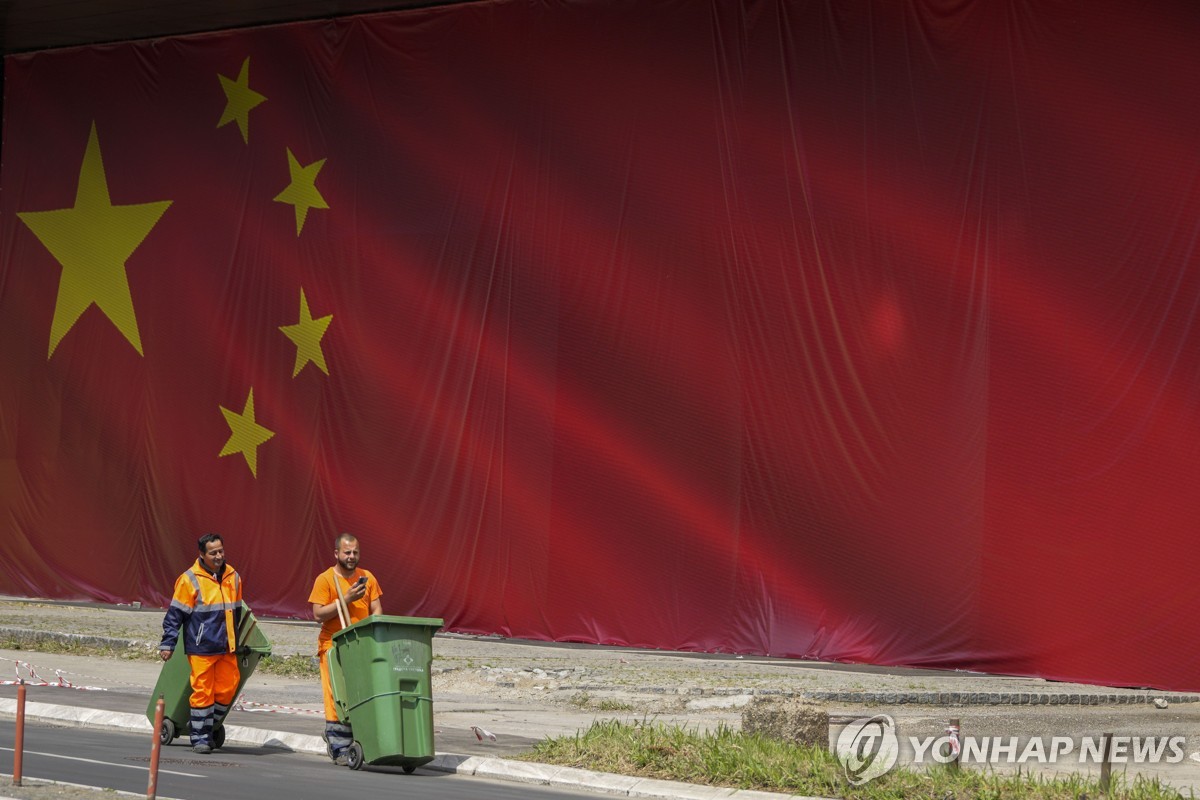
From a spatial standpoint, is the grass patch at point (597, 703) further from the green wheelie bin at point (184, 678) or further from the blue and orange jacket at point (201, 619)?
the blue and orange jacket at point (201, 619)

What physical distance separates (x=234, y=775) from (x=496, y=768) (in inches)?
60.5

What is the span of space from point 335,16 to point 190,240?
154 inches

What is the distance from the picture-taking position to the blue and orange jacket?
11.4 meters

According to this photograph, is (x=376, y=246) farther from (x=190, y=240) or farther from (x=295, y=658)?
(x=295, y=658)

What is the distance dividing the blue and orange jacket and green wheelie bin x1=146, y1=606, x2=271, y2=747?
0.28 ft

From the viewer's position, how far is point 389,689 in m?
10.5

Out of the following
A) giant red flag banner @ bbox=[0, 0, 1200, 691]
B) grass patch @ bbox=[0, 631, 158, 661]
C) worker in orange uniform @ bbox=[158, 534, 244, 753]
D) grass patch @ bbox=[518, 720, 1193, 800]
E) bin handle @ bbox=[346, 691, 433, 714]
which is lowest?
grass patch @ bbox=[518, 720, 1193, 800]

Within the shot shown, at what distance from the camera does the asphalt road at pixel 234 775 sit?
950 centimetres

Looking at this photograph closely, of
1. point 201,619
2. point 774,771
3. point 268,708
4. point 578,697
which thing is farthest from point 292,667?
point 774,771

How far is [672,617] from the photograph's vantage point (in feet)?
71.3

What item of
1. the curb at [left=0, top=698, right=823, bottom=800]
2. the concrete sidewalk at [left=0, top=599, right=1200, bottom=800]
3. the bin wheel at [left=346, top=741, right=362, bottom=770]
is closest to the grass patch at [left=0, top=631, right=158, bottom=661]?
the concrete sidewalk at [left=0, top=599, right=1200, bottom=800]
